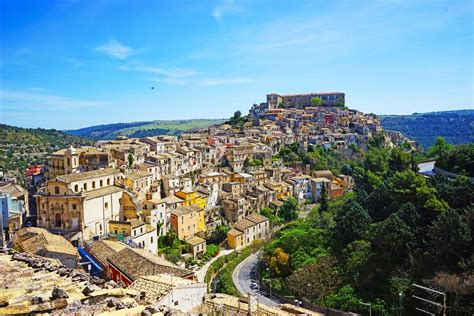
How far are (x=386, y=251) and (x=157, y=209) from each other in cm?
2095

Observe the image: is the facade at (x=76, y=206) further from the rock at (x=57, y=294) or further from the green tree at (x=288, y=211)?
the rock at (x=57, y=294)

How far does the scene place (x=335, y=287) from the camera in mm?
27453

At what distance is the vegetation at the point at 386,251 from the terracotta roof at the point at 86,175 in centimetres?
1547

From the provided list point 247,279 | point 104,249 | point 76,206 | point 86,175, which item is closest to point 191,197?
point 86,175

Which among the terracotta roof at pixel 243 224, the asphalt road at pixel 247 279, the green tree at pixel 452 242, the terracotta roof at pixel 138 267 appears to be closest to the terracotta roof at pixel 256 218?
the terracotta roof at pixel 243 224

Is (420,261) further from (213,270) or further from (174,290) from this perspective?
(213,270)

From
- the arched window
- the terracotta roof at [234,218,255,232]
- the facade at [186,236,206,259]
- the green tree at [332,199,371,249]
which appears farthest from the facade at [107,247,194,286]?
the terracotta roof at [234,218,255,232]

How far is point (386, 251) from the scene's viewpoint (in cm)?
2612

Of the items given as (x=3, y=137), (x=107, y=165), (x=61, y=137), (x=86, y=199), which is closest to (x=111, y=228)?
(x=86, y=199)

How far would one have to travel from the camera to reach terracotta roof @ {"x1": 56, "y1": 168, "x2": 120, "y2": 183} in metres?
34.1

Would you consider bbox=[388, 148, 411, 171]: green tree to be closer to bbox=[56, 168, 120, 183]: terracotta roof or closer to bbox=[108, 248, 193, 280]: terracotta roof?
bbox=[56, 168, 120, 183]: terracotta roof

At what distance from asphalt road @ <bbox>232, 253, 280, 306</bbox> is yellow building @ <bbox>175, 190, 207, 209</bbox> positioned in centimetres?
836

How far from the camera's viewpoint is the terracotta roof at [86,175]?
112ft

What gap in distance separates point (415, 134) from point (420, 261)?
394 feet
